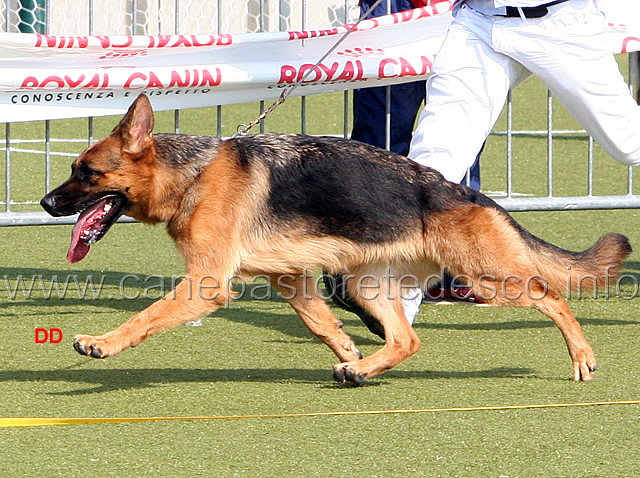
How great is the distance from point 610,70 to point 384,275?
1307mm

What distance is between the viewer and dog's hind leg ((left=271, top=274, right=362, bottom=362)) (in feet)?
15.6

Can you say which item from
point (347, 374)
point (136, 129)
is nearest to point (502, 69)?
point (347, 374)

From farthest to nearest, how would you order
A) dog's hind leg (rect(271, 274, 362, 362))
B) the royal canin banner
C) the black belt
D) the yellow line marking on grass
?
the royal canin banner < the black belt < dog's hind leg (rect(271, 274, 362, 362)) < the yellow line marking on grass

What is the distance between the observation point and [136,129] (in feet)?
14.3

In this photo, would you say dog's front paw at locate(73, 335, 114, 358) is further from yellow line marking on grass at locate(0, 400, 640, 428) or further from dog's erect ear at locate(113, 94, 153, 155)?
dog's erect ear at locate(113, 94, 153, 155)

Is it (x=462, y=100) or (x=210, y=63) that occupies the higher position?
(x=210, y=63)

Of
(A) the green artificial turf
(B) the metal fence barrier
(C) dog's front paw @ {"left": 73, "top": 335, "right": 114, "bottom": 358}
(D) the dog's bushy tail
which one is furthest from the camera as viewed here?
(B) the metal fence barrier

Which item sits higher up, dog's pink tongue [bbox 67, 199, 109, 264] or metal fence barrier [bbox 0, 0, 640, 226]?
metal fence barrier [bbox 0, 0, 640, 226]

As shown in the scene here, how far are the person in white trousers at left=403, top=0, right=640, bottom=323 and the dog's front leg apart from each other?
0.98 m

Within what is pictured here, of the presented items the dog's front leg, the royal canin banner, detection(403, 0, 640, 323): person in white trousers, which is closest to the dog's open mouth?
the dog's front leg

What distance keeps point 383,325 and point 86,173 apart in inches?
51.0

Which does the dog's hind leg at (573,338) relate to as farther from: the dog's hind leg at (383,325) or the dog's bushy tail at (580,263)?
the dog's hind leg at (383,325)

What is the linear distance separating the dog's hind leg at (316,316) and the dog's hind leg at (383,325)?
15 centimetres

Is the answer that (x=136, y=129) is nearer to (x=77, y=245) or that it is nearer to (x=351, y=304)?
(x=77, y=245)
